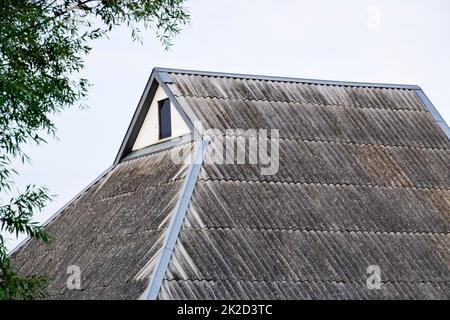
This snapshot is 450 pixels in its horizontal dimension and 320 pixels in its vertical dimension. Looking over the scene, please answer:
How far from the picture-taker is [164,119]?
104 ft

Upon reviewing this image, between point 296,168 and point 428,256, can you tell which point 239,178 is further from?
point 428,256

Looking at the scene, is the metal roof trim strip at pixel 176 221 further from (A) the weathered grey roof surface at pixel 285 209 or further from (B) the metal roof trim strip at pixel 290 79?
(B) the metal roof trim strip at pixel 290 79

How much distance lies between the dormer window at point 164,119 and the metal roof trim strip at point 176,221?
205 centimetres

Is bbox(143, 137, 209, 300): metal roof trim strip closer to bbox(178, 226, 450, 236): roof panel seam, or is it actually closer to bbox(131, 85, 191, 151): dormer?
bbox(178, 226, 450, 236): roof panel seam

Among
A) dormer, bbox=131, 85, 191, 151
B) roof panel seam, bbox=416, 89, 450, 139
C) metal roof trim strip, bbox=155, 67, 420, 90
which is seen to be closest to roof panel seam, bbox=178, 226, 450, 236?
dormer, bbox=131, 85, 191, 151

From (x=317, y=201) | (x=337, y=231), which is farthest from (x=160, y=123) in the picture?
(x=337, y=231)

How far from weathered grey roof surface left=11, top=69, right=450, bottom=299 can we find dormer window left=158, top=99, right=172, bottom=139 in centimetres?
58

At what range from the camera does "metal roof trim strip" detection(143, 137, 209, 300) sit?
2569 cm

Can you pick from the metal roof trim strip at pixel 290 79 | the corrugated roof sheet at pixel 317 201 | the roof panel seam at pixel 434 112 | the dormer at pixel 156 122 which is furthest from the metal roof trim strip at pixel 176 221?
the roof panel seam at pixel 434 112

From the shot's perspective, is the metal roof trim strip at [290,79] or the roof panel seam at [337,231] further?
the metal roof trim strip at [290,79]

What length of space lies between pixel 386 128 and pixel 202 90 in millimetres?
4707

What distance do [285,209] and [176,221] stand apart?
2827mm

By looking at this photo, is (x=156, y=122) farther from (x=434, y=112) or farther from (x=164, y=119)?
(x=434, y=112)

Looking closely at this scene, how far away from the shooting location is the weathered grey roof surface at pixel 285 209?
27250 millimetres
